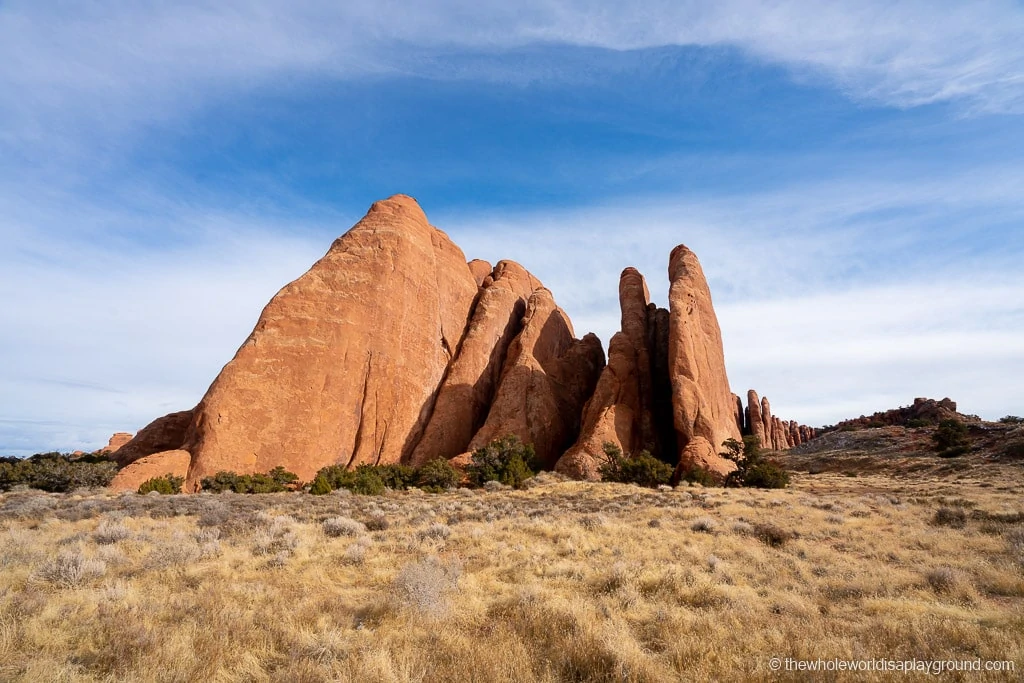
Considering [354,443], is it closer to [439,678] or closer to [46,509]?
[46,509]

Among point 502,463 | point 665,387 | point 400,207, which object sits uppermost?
point 400,207

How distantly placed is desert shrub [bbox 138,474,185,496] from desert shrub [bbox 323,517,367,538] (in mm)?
15759

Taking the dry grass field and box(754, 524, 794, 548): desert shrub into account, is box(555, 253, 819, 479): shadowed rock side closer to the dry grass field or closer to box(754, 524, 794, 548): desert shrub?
box(754, 524, 794, 548): desert shrub

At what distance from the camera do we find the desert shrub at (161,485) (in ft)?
76.6

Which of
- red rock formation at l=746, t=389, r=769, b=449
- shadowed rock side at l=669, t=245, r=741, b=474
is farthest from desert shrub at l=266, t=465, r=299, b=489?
red rock formation at l=746, t=389, r=769, b=449

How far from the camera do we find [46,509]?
1488 cm

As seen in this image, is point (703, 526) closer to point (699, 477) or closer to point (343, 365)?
point (699, 477)

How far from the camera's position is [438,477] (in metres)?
29.0

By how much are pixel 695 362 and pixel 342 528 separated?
101 ft

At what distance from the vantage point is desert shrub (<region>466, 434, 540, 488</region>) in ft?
98.4

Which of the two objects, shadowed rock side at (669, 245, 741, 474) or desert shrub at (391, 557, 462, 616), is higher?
shadowed rock side at (669, 245, 741, 474)

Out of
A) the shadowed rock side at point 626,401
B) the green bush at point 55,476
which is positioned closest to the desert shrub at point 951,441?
the shadowed rock side at point 626,401

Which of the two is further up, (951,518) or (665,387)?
(665,387)

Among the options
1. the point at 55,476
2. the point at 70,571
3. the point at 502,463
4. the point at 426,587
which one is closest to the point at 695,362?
the point at 502,463
